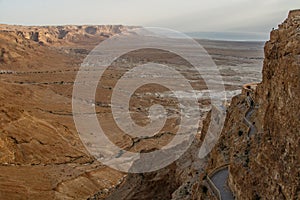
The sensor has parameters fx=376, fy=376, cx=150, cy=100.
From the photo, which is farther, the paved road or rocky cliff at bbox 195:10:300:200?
the paved road

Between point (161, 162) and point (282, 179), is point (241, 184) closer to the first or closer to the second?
point (282, 179)

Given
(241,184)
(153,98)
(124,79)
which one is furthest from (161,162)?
(124,79)

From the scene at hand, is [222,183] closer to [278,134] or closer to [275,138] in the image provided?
[275,138]

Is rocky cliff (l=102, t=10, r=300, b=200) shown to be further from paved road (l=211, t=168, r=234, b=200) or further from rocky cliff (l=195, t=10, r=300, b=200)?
paved road (l=211, t=168, r=234, b=200)

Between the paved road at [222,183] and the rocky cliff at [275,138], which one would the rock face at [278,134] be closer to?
the rocky cliff at [275,138]

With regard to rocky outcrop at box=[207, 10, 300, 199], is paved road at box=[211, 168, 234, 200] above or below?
below

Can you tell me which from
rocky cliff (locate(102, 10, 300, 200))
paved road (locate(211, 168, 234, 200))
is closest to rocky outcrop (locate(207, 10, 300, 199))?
rocky cliff (locate(102, 10, 300, 200))

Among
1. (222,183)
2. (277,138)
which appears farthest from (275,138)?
(222,183)

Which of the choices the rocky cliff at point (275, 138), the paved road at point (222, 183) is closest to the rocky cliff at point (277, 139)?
the rocky cliff at point (275, 138)
